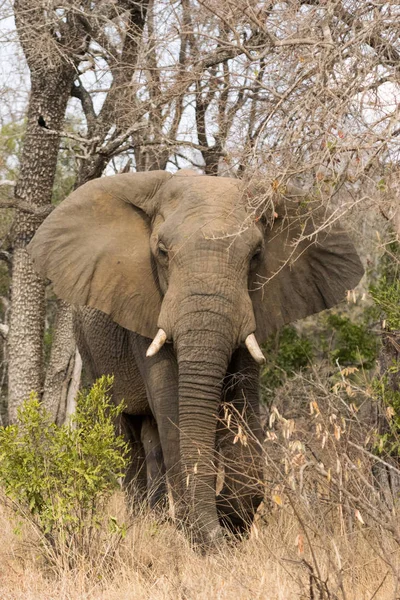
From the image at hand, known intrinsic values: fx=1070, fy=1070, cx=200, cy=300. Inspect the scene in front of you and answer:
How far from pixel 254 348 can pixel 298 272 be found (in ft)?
3.81

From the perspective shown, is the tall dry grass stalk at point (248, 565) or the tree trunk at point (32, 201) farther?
the tree trunk at point (32, 201)

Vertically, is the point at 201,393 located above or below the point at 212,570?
above

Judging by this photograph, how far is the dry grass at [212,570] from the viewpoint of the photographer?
5.21 metres

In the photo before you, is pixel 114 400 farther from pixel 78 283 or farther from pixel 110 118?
pixel 110 118

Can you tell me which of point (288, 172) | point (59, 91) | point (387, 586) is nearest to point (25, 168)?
point (59, 91)

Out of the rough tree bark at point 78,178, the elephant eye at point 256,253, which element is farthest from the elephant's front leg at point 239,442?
the rough tree bark at point 78,178

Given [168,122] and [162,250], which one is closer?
[162,250]

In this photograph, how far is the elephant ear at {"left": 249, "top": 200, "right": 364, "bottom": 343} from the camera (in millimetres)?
7895

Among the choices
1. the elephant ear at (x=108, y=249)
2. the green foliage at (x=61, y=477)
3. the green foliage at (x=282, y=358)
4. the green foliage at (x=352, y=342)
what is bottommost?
the green foliage at (x=61, y=477)

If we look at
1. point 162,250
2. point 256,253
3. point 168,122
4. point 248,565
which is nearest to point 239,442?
point 256,253

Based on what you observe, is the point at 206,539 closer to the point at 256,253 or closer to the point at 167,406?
the point at 167,406

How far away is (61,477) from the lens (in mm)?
6539

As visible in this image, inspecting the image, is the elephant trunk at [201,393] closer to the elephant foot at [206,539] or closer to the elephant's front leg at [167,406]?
the elephant foot at [206,539]

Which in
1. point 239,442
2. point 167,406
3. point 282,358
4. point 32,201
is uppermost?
point 32,201
